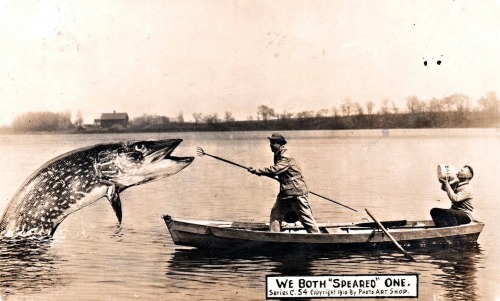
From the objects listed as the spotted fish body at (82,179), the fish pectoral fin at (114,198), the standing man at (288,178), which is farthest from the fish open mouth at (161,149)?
the standing man at (288,178)

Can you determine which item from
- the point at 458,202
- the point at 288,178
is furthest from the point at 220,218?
the point at 458,202

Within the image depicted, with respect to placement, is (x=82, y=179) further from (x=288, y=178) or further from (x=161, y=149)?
(x=288, y=178)

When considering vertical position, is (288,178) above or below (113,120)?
below

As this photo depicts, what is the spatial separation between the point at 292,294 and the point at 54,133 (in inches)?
221

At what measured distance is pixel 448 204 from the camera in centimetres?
1303

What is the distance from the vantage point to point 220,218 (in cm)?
1348

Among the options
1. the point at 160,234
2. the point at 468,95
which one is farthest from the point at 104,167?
the point at 468,95

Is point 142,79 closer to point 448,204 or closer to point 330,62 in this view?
point 330,62

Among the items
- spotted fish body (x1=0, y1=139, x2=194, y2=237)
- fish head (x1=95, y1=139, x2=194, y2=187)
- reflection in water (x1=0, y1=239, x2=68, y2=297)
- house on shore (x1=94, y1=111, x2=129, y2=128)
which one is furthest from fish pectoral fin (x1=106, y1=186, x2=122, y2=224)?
house on shore (x1=94, y1=111, x2=129, y2=128)

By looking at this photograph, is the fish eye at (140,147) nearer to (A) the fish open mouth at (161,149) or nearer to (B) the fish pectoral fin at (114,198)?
(A) the fish open mouth at (161,149)

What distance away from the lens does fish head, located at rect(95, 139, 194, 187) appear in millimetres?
10570

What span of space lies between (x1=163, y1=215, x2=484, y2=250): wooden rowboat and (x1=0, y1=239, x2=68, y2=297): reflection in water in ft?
6.67

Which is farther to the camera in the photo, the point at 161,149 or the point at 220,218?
the point at 220,218

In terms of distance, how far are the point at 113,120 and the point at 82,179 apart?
194 cm
